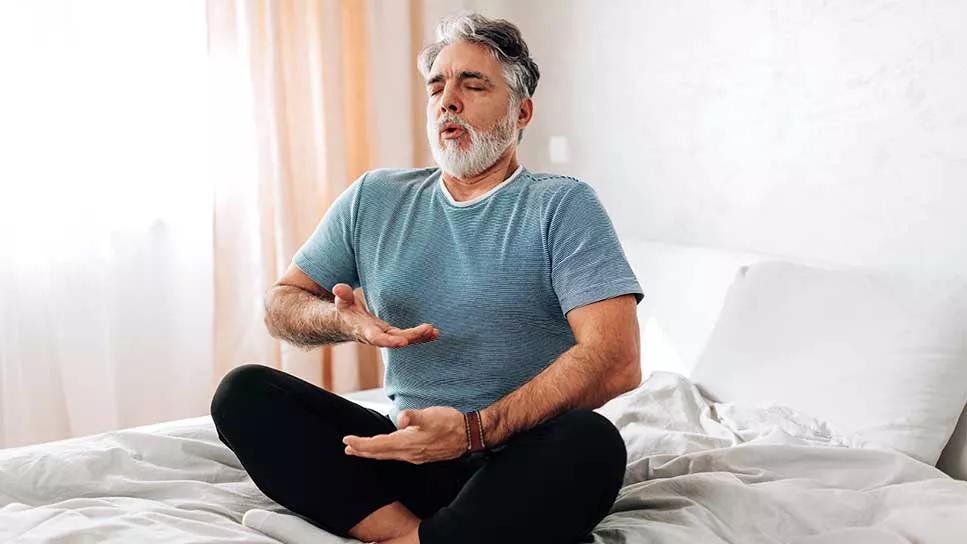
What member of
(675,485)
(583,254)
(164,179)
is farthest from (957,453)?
(164,179)

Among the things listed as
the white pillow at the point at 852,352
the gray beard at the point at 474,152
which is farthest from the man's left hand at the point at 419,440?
the white pillow at the point at 852,352

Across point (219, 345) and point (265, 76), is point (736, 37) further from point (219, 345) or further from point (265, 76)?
point (219, 345)

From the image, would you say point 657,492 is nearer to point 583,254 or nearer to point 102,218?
point 583,254

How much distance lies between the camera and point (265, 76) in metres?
3.00

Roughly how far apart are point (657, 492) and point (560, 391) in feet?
0.73

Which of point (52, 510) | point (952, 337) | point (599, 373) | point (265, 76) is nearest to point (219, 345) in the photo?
point (265, 76)

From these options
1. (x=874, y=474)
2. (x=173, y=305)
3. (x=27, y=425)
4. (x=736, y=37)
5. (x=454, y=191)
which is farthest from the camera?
(x=173, y=305)

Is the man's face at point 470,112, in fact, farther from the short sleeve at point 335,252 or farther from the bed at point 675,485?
the bed at point 675,485

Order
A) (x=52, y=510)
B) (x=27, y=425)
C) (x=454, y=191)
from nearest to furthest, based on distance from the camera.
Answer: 1. (x=52, y=510)
2. (x=454, y=191)
3. (x=27, y=425)

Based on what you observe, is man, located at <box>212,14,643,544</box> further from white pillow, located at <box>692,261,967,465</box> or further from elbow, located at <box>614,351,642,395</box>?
white pillow, located at <box>692,261,967,465</box>

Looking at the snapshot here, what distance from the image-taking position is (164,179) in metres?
2.88

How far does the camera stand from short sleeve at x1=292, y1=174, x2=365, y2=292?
5.95ft

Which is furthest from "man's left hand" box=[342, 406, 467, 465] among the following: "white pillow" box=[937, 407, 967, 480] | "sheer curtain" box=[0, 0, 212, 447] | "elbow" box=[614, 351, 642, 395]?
"sheer curtain" box=[0, 0, 212, 447]

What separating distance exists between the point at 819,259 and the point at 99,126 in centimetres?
187
